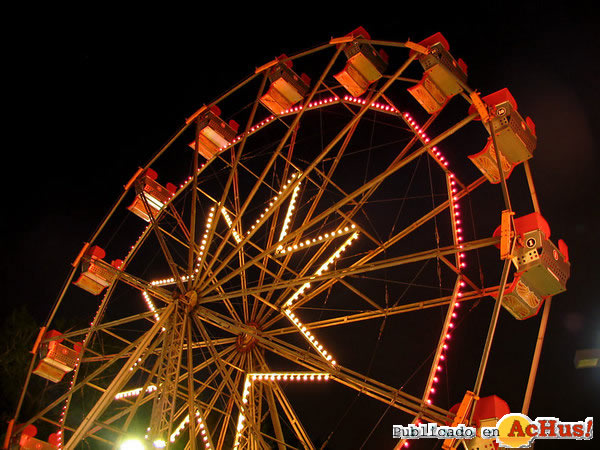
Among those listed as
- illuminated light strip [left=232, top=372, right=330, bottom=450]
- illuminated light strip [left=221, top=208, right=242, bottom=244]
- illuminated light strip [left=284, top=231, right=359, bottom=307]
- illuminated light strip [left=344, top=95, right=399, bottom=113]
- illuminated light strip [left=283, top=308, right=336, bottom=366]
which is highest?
illuminated light strip [left=344, top=95, right=399, bottom=113]

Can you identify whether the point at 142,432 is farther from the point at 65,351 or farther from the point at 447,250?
the point at 447,250

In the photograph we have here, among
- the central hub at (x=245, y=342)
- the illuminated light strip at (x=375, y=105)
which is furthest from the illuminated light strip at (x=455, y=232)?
the central hub at (x=245, y=342)

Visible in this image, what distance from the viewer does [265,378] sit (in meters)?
9.80

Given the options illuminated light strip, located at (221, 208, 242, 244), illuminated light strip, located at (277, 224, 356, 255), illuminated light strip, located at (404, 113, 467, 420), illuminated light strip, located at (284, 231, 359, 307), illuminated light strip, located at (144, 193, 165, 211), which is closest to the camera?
illuminated light strip, located at (404, 113, 467, 420)

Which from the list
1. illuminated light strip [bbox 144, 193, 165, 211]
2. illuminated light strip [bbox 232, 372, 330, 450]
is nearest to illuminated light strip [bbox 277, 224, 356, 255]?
illuminated light strip [bbox 232, 372, 330, 450]

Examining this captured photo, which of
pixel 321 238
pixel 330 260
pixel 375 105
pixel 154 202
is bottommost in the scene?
pixel 330 260

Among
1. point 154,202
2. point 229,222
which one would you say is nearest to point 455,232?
point 229,222

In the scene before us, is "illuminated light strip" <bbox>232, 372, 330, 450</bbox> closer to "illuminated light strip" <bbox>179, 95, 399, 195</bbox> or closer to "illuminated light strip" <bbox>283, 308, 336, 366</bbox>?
"illuminated light strip" <bbox>283, 308, 336, 366</bbox>

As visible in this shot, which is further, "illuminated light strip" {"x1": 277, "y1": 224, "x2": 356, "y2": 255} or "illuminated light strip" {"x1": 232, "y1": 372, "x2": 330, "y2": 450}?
"illuminated light strip" {"x1": 277, "y1": 224, "x2": 356, "y2": 255}

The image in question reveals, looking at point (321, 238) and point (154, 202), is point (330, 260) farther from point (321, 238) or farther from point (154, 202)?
point (154, 202)

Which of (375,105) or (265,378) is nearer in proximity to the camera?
(265,378)

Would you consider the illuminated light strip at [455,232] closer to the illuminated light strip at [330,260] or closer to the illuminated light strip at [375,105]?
the illuminated light strip at [375,105]

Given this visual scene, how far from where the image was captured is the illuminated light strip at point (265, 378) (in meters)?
8.84

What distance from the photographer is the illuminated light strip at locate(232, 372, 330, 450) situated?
29.0 feet
